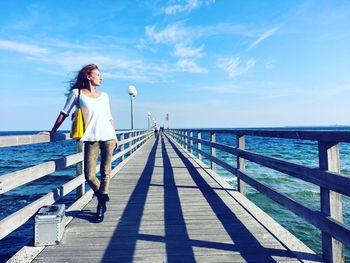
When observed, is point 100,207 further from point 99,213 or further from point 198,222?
point 198,222

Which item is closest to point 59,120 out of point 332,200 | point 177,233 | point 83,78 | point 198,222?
point 83,78

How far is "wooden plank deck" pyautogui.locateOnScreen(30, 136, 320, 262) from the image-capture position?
2.71 m

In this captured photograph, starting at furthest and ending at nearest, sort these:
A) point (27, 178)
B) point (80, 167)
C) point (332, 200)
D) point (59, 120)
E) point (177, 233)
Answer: point (80, 167) < point (59, 120) < point (177, 233) < point (27, 178) < point (332, 200)

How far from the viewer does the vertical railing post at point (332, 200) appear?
2.41 meters

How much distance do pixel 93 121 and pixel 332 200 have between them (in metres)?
2.57

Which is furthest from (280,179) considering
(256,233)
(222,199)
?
(256,233)

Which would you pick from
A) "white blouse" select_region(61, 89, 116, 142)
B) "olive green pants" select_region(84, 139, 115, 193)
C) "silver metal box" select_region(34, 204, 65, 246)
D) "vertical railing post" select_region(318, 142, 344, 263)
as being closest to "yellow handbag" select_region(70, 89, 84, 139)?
"white blouse" select_region(61, 89, 116, 142)

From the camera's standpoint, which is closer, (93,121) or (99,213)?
(93,121)

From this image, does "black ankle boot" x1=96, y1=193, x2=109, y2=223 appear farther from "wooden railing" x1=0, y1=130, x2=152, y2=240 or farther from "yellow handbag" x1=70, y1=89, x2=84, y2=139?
"yellow handbag" x1=70, y1=89, x2=84, y2=139

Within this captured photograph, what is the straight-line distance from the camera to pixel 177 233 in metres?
3.29

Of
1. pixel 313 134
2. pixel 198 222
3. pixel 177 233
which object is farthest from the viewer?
pixel 198 222

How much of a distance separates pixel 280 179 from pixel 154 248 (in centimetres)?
1051

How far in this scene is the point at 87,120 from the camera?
3572 millimetres

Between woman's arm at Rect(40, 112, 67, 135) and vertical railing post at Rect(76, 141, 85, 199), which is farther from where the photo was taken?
vertical railing post at Rect(76, 141, 85, 199)
